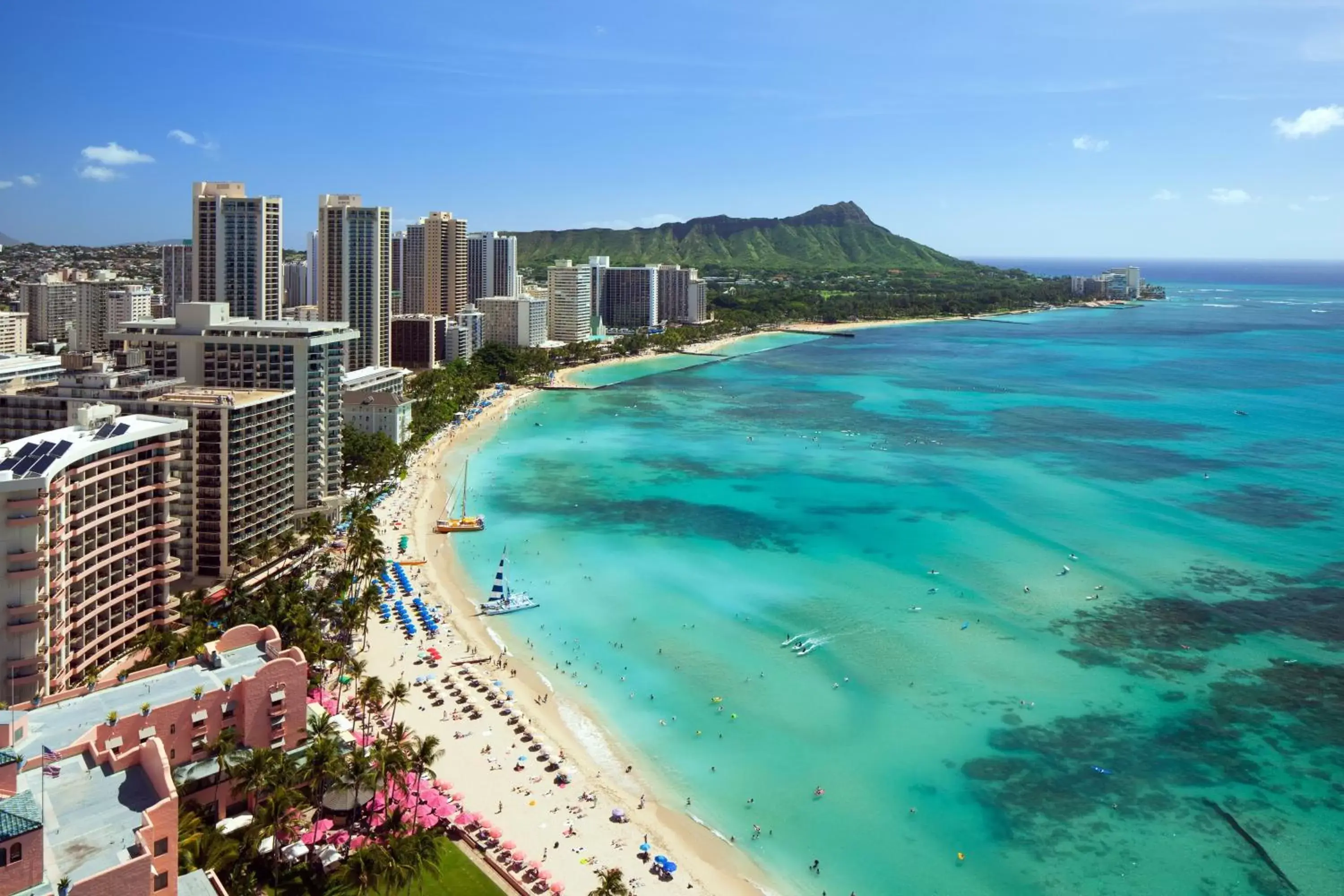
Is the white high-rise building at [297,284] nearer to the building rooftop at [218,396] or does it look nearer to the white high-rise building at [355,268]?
the white high-rise building at [355,268]

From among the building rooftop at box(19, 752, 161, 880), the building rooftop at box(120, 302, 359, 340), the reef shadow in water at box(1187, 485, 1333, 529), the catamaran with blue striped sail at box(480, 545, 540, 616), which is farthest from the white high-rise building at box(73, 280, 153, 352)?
the reef shadow in water at box(1187, 485, 1333, 529)

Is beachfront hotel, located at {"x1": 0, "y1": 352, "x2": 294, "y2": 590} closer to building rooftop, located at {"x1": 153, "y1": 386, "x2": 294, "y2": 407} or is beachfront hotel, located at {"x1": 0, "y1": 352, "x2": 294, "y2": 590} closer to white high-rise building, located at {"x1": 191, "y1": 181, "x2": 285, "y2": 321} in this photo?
building rooftop, located at {"x1": 153, "y1": 386, "x2": 294, "y2": 407}

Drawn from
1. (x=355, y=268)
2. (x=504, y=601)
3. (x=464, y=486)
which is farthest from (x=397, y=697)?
(x=355, y=268)

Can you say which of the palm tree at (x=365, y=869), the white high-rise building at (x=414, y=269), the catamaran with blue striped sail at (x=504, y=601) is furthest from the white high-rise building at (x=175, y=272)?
the palm tree at (x=365, y=869)

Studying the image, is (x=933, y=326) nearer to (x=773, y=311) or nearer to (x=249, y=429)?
(x=773, y=311)

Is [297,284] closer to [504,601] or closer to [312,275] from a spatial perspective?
[312,275]

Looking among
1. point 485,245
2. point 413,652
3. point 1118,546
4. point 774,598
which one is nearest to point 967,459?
point 1118,546

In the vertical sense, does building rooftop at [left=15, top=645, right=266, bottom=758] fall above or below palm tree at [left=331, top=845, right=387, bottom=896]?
above
